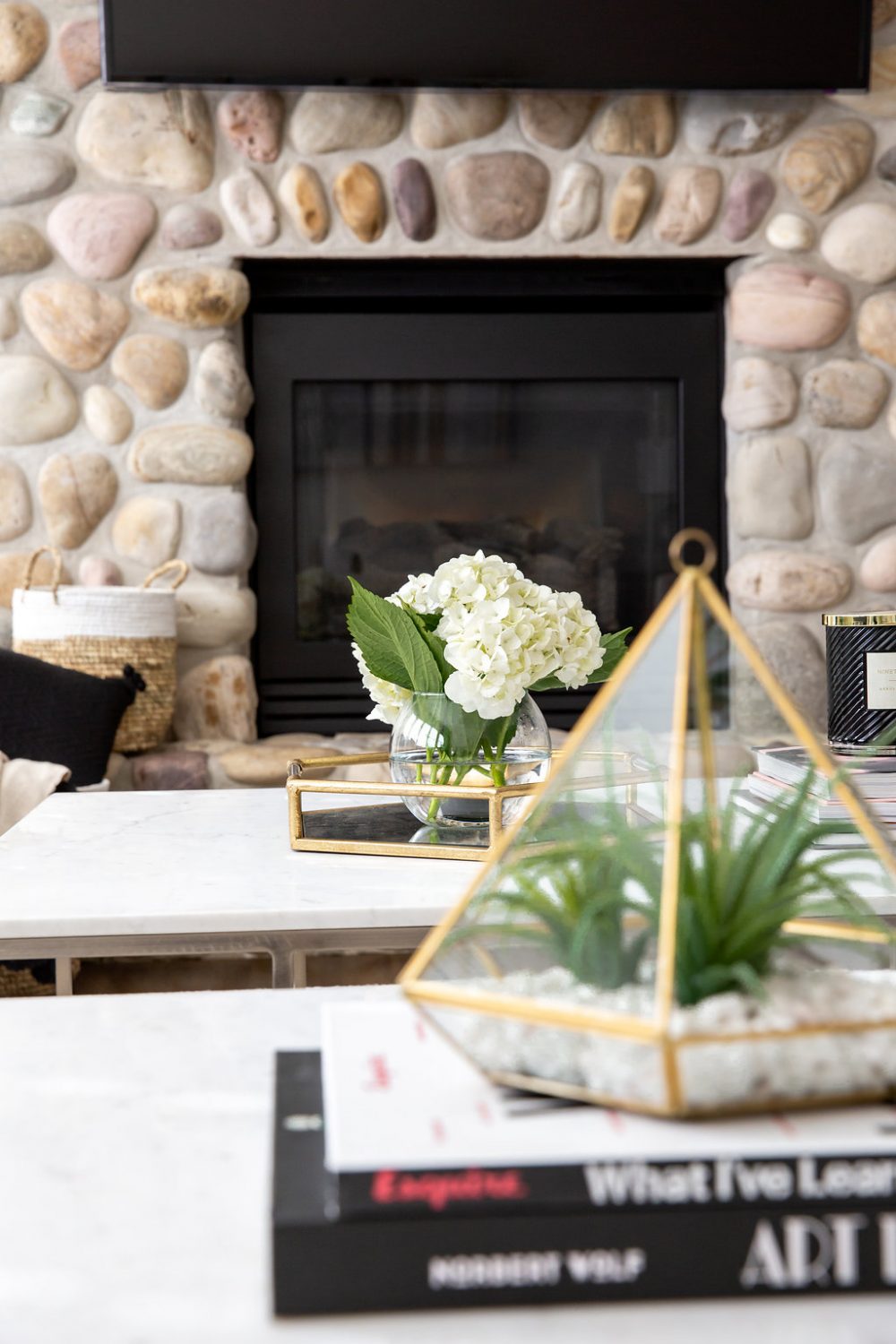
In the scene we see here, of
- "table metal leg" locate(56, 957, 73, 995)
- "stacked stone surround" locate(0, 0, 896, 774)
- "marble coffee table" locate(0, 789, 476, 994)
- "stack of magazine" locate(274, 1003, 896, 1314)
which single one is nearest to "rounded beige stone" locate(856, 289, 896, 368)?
"stacked stone surround" locate(0, 0, 896, 774)

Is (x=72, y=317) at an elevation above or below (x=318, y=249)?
below

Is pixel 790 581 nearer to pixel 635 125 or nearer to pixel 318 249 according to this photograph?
pixel 635 125

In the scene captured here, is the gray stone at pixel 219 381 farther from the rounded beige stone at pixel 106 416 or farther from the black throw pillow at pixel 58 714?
the black throw pillow at pixel 58 714

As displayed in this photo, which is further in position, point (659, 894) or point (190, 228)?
point (190, 228)

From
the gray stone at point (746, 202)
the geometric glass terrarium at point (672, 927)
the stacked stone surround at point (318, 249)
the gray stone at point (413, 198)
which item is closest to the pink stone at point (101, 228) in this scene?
the stacked stone surround at point (318, 249)

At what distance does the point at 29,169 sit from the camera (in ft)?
8.34

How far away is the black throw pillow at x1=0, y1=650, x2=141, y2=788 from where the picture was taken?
7.11 feet

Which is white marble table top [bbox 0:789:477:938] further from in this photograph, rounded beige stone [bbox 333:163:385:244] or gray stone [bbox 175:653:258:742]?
rounded beige stone [bbox 333:163:385:244]

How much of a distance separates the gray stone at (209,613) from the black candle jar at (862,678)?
155cm

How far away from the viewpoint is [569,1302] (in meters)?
0.39

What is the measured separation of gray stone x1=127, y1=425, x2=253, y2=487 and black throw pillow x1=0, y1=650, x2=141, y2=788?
479 mm

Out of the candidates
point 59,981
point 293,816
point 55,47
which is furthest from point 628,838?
point 55,47

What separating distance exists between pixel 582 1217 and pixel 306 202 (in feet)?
7.96

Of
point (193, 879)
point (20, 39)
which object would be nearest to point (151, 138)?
point (20, 39)
